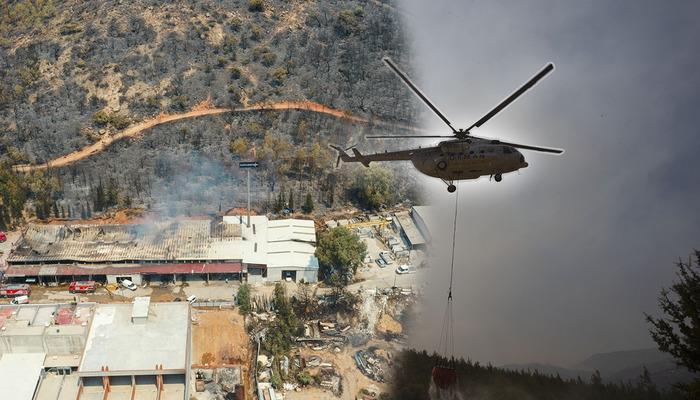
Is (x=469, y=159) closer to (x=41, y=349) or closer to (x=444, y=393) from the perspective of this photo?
(x=444, y=393)

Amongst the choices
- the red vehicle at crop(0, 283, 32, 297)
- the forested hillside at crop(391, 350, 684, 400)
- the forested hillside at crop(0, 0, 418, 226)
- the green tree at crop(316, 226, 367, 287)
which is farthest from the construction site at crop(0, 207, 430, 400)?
the forested hillside at crop(0, 0, 418, 226)

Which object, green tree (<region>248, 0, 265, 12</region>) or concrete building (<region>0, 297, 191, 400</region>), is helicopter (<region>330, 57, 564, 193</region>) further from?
green tree (<region>248, 0, 265, 12</region>)

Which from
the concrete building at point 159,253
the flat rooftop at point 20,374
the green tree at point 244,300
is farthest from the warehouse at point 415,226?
the flat rooftop at point 20,374

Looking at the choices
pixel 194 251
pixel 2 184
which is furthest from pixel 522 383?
pixel 2 184

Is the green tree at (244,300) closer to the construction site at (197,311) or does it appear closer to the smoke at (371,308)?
the construction site at (197,311)

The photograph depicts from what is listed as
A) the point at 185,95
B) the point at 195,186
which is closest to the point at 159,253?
the point at 195,186
